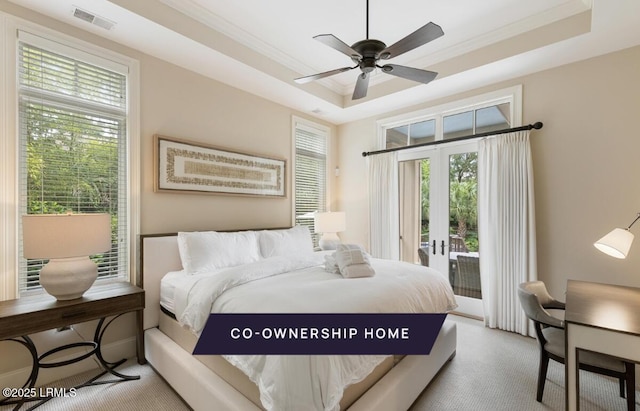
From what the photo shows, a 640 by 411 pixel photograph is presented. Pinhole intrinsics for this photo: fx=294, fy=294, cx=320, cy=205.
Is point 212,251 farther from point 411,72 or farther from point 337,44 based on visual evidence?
point 411,72

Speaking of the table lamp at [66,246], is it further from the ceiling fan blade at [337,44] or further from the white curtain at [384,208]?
the white curtain at [384,208]

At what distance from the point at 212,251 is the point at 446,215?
302 cm

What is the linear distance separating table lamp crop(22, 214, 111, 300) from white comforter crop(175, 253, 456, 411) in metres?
0.71

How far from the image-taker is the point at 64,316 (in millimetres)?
2111

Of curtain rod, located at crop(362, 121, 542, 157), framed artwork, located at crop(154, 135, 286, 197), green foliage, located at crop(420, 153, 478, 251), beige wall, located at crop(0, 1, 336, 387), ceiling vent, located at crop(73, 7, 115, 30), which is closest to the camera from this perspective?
ceiling vent, located at crop(73, 7, 115, 30)

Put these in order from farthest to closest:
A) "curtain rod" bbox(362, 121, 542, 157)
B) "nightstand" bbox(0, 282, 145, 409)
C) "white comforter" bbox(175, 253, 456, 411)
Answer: "curtain rod" bbox(362, 121, 542, 157) < "nightstand" bbox(0, 282, 145, 409) < "white comforter" bbox(175, 253, 456, 411)

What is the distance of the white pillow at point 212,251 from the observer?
9.16ft

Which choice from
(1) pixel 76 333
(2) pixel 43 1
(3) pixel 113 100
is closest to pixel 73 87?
(3) pixel 113 100

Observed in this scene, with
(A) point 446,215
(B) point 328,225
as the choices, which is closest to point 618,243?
(A) point 446,215

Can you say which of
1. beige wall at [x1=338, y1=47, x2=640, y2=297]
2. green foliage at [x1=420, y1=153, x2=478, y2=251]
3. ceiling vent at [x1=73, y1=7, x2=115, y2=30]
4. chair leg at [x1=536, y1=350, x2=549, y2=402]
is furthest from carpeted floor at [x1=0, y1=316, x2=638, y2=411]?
ceiling vent at [x1=73, y1=7, x2=115, y2=30]

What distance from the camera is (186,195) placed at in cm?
330

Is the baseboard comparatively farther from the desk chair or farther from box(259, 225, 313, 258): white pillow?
the desk chair

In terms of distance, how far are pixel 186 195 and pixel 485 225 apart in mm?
3557

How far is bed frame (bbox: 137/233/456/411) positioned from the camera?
1.72m
